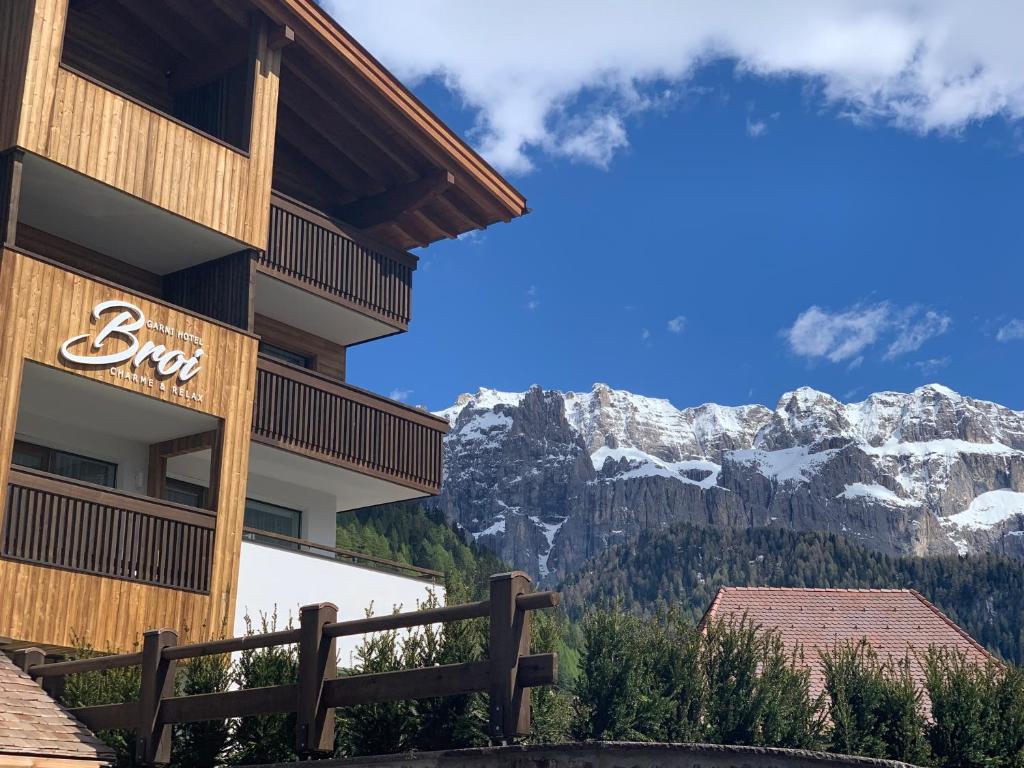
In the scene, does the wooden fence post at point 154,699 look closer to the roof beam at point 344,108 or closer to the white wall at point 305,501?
the white wall at point 305,501

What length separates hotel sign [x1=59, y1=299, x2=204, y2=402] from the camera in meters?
17.4

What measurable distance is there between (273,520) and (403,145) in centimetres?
665

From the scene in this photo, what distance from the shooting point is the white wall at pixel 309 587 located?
19266 mm

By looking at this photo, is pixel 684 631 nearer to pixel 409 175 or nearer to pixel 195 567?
pixel 195 567

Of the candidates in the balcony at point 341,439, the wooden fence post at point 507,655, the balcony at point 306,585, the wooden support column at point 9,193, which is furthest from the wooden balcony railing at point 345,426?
the wooden fence post at point 507,655

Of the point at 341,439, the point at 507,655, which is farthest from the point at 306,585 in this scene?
the point at 507,655

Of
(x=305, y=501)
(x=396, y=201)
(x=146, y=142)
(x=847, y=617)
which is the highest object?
(x=396, y=201)

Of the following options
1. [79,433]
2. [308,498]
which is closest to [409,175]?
[308,498]

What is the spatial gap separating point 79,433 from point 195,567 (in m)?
2.83

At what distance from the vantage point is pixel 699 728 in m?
20.7

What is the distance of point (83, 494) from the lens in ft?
55.2

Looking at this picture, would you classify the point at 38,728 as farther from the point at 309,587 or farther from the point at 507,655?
the point at 309,587

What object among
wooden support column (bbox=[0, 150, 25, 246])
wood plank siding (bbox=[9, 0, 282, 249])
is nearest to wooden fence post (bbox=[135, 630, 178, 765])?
wooden support column (bbox=[0, 150, 25, 246])

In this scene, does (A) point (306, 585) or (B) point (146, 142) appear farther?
(A) point (306, 585)
